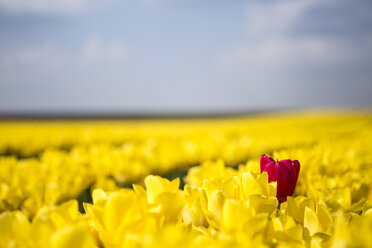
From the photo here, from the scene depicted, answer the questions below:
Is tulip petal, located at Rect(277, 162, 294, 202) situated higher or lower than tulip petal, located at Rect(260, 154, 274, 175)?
lower

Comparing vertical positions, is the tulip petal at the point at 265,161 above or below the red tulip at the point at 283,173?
above

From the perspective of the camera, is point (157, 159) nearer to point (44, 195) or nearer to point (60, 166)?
point (60, 166)

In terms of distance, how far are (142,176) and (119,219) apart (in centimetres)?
201

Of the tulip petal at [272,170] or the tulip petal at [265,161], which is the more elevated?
the tulip petal at [265,161]

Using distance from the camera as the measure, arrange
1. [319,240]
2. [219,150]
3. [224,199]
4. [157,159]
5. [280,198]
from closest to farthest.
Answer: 1. [319,240]
2. [224,199]
3. [280,198]
4. [157,159]
5. [219,150]

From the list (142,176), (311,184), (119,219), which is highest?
(119,219)

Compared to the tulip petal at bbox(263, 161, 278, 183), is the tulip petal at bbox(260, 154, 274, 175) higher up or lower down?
higher up

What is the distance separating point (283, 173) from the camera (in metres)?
1.26

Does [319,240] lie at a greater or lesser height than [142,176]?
greater

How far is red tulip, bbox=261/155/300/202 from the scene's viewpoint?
1.26m

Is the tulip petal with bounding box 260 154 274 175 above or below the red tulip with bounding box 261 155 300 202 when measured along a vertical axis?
above

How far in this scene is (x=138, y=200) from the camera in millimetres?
862

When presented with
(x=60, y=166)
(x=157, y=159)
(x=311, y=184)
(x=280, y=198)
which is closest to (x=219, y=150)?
(x=157, y=159)

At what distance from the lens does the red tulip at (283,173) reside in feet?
4.14
